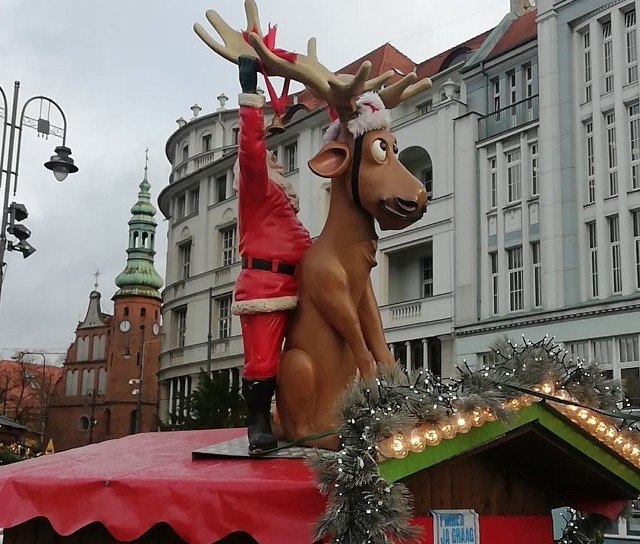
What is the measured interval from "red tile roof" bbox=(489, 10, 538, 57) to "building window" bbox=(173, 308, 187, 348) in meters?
16.2

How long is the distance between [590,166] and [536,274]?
2719 millimetres

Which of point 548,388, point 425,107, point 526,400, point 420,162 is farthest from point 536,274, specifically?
point 526,400

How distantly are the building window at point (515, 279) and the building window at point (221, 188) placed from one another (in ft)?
43.8

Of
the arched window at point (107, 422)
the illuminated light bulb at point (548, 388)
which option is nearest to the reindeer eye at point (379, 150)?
the illuminated light bulb at point (548, 388)

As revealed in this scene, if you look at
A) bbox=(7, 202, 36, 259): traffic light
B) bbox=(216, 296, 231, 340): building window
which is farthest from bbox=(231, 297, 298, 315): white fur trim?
bbox=(216, 296, 231, 340): building window

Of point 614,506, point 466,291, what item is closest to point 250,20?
point 614,506

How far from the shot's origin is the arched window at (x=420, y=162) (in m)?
23.4

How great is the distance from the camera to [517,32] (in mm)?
22703

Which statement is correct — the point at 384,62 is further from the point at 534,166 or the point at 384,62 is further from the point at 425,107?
the point at 534,166

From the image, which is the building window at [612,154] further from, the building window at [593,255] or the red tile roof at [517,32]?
the red tile roof at [517,32]

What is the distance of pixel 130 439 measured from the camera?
20.0ft

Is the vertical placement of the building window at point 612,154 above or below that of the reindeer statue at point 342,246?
above

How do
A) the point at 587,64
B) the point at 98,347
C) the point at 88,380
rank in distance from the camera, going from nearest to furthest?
1. the point at 587,64
2. the point at 88,380
3. the point at 98,347

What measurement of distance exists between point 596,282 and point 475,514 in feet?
49.2
